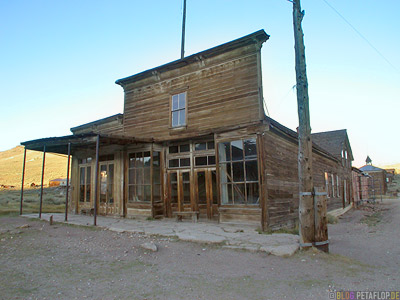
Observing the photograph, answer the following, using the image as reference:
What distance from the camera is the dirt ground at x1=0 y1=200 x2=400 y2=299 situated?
3.84 metres

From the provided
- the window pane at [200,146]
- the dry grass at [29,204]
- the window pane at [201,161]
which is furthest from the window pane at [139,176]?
the dry grass at [29,204]

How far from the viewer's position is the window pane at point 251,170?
860 centimetres

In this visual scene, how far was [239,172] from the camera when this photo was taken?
29.1 feet

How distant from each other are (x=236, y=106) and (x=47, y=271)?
23.6 feet

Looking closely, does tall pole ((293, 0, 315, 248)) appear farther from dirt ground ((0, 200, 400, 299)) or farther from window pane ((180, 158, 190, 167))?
window pane ((180, 158, 190, 167))

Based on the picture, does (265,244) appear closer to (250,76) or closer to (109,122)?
(250,76)

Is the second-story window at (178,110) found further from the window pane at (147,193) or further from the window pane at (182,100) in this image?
the window pane at (147,193)

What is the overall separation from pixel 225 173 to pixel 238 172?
0.50 metres

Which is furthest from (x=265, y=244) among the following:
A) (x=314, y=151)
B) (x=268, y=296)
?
(x=314, y=151)

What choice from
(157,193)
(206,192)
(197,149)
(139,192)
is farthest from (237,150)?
(139,192)

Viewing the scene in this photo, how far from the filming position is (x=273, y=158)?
357 inches

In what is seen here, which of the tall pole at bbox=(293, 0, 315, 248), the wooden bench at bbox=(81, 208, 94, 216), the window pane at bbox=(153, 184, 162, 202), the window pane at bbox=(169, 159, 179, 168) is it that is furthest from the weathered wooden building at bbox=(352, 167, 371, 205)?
the wooden bench at bbox=(81, 208, 94, 216)

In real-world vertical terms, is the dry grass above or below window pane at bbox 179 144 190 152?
below

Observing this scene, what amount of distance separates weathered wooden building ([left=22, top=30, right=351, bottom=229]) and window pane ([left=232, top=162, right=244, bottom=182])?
0.11 feet
